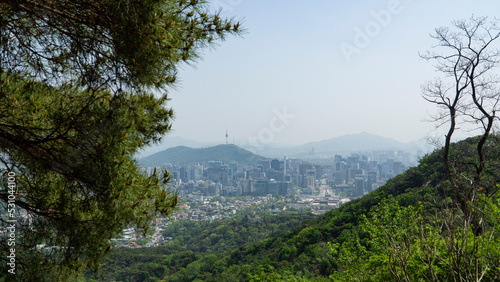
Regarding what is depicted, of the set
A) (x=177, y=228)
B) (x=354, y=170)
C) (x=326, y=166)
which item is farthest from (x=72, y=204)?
(x=326, y=166)

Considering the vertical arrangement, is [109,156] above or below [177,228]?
above

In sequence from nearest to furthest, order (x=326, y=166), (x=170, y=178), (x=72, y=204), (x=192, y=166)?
(x=170, y=178), (x=72, y=204), (x=192, y=166), (x=326, y=166)

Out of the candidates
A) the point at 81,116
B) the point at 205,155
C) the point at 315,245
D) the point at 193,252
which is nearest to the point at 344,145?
the point at 205,155

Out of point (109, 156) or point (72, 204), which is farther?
point (72, 204)

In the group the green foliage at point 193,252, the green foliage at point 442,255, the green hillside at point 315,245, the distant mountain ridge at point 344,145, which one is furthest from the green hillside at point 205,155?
the green foliage at point 442,255

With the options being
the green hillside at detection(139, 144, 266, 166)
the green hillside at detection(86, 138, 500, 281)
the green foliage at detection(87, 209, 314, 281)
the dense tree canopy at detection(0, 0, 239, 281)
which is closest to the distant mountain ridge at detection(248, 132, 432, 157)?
the green hillside at detection(139, 144, 266, 166)

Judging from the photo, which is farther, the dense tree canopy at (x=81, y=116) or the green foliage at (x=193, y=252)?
the green foliage at (x=193, y=252)

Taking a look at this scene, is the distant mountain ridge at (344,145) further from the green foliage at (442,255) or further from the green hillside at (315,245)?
the green foliage at (442,255)

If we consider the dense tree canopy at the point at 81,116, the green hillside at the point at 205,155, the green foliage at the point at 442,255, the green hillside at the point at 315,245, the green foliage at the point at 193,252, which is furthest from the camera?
the green hillside at the point at 205,155

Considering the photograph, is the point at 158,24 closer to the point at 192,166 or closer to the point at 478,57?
the point at 478,57
